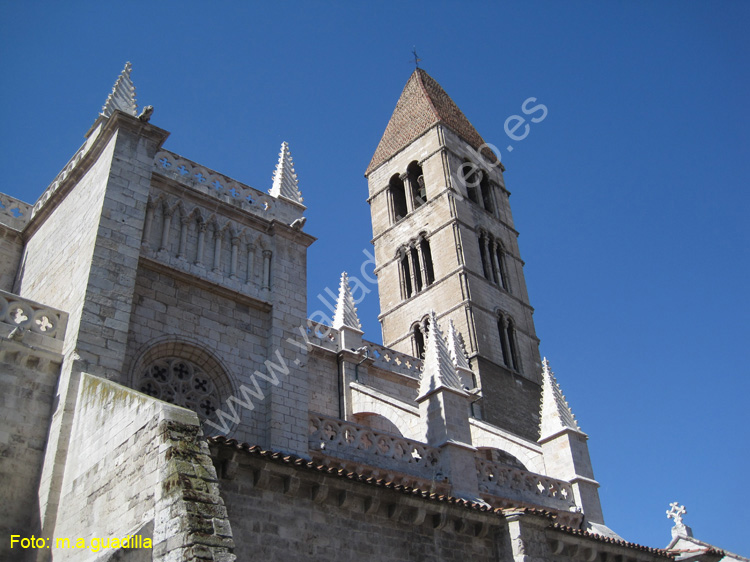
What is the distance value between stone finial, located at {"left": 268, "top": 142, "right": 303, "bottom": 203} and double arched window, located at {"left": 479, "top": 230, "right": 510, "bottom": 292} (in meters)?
14.4

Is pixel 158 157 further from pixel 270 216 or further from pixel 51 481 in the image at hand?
pixel 51 481

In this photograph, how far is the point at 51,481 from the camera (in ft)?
31.8

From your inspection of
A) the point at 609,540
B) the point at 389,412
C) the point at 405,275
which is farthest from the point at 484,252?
the point at 609,540

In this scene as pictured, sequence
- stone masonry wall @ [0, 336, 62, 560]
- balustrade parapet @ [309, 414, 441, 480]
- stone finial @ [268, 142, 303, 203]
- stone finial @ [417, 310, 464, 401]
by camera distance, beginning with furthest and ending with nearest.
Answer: stone finial @ [268, 142, 303, 203] → stone finial @ [417, 310, 464, 401] → balustrade parapet @ [309, 414, 441, 480] → stone masonry wall @ [0, 336, 62, 560]

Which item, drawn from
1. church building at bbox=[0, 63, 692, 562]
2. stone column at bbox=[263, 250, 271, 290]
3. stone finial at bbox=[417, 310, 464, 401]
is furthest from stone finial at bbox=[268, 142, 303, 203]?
stone finial at bbox=[417, 310, 464, 401]

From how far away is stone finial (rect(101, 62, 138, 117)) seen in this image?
Result: 1364 centimetres

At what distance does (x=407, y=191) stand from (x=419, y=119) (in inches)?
160

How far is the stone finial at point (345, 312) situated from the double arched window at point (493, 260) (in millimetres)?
10400

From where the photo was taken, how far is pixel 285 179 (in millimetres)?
16562

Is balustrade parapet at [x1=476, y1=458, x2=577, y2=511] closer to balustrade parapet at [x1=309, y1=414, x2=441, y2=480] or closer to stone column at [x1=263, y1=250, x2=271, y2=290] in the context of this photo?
balustrade parapet at [x1=309, y1=414, x2=441, y2=480]

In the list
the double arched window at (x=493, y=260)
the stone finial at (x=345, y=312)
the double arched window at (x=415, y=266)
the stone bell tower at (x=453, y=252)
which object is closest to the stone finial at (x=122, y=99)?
the stone finial at (x=345, y=312)

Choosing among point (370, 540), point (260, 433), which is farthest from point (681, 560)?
point (260, 433)

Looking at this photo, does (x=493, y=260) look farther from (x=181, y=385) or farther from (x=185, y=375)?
(x=181, y=385)

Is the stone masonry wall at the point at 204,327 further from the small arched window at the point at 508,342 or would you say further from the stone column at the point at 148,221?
the small arched window at the point at 508,342
